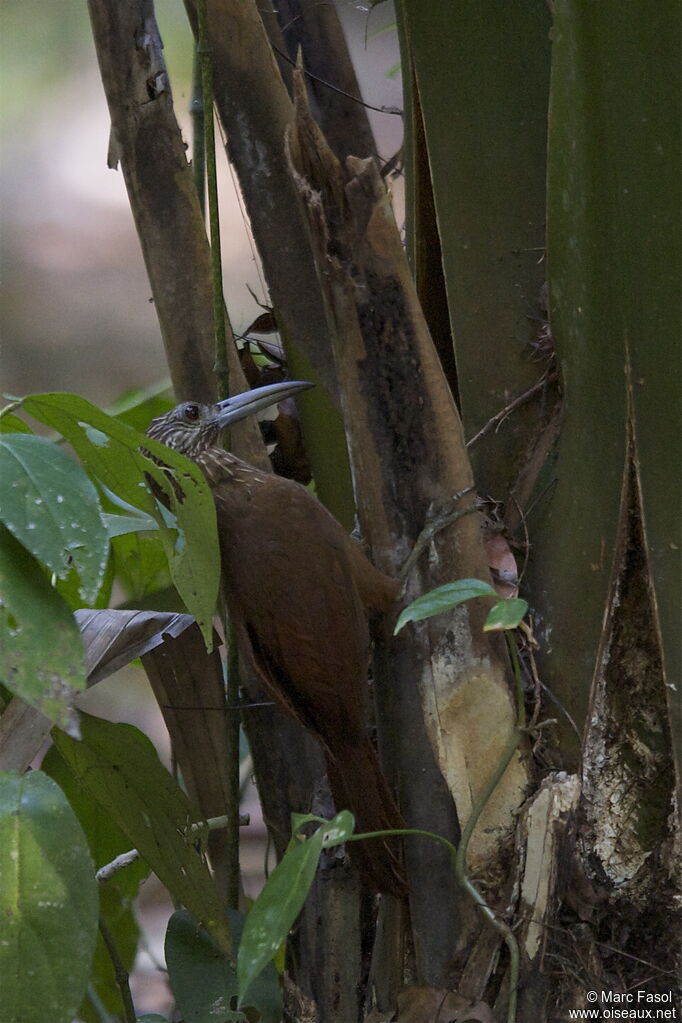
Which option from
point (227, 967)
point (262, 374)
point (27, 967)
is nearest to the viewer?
point (27, 967)

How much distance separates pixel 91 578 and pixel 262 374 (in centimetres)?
111

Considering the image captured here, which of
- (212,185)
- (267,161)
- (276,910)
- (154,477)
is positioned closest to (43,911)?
(276,910)

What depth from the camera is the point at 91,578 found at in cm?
81

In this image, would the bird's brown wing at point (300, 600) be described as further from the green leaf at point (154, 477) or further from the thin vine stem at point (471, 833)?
the green leaf at point (154, 477)

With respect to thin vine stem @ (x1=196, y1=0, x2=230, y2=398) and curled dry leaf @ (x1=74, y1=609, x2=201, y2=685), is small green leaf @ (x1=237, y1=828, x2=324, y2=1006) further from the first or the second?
thin vine stem @ (x1=196, y1=0, x2=230, y2=398)

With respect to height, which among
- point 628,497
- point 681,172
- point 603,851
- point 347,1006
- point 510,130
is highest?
point 510,130

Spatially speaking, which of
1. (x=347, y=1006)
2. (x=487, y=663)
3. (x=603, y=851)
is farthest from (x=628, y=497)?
(x=347, y=1006)

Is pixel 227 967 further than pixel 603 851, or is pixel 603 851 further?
pixel 227 967

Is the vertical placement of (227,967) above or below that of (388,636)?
below

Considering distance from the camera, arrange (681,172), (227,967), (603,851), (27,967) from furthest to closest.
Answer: (227,967), (603,851), (681,172), (27,967)

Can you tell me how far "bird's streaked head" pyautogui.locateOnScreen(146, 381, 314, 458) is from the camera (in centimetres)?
164

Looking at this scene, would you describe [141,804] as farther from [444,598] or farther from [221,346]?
[221,346]

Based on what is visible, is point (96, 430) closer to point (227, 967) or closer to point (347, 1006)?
point (227, 967)

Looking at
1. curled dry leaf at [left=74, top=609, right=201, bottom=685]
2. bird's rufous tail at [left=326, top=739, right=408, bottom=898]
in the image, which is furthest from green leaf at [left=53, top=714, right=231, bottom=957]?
bird's rufous tail at [left=326, top=739, right=408, bottom=898]
